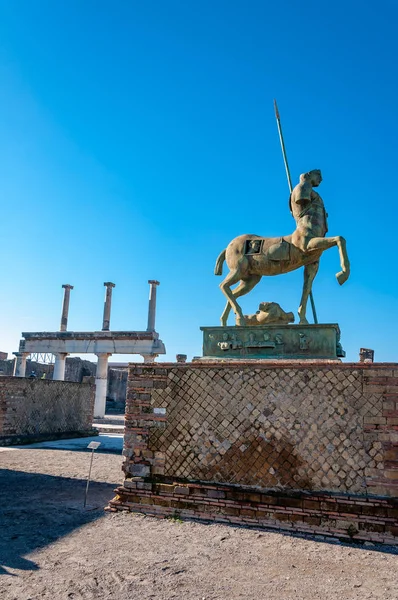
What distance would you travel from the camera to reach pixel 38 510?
5676 mm

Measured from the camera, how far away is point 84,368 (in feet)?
99.2

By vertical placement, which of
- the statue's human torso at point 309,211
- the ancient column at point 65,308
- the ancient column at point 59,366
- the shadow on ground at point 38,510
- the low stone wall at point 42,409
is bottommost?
the shadow on ground at point 38,510

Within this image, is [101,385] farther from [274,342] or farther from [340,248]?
[340,248]

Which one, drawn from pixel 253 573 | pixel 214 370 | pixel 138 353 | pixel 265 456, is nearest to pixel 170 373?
pixel 214 370

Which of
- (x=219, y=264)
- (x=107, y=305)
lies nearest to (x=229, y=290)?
(x=219, y=264)

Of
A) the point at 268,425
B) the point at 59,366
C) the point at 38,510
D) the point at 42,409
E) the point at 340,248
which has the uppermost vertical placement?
the point at 340,248

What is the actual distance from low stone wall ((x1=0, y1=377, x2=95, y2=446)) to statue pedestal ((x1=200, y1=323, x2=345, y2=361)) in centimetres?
855

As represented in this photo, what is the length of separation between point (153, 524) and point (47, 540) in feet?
3.79

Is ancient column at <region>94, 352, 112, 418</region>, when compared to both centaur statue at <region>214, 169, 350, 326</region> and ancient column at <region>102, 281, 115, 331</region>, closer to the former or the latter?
ancient column at <region>102, 281, 115, 331</region>

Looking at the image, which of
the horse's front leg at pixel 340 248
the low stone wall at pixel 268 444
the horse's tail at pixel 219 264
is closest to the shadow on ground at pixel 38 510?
the low stone wall at pixel 268 444

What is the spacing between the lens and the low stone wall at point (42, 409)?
12.7 meters

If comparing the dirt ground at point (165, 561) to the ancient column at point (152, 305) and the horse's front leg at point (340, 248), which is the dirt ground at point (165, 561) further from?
the ancient column at point (152, 305)

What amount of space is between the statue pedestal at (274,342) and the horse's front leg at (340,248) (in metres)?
0.63

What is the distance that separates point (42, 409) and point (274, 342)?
10414 millimetres
